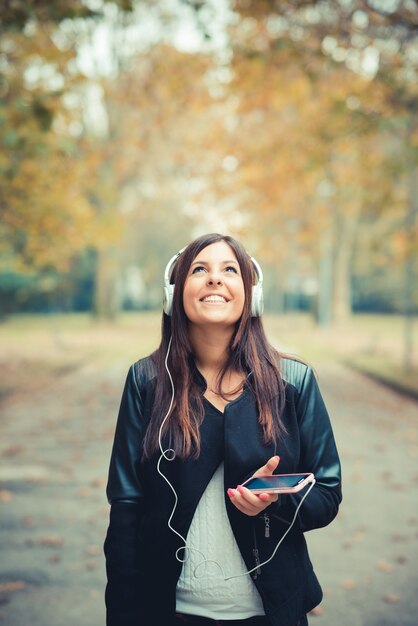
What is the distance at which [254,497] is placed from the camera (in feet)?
6.36

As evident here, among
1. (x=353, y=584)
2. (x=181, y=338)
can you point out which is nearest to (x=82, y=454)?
(x=353, y=584)

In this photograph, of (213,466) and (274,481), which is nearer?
(274,481)

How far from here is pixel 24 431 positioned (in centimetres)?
1016

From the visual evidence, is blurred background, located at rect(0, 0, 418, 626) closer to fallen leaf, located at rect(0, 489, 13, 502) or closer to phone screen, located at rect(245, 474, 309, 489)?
fallen leaf, located at rect(0, 489, 13, 502)

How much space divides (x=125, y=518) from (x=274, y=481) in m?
0.54

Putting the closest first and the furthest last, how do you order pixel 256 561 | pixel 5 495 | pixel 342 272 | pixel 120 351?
1. pixel 256 561
2. pixel 5 495
3. pixel 120 351
4. pixel 342 272

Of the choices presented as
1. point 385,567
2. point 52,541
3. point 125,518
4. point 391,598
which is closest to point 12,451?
point 52,541

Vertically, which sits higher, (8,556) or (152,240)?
(152,240)

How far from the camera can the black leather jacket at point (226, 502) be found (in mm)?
2117

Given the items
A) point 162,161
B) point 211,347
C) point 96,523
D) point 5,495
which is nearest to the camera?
point 211,347

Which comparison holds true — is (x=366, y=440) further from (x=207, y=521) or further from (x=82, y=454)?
(x=207, y=521)

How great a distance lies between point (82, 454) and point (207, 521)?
6.85 meters

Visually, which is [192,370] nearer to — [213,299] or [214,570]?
[213,299]

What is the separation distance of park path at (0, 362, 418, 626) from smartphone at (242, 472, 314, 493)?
9.15ft
